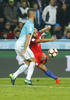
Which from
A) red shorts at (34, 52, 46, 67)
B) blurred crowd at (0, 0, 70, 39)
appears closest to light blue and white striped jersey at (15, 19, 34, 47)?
red shorts at (34, 52, 46, 67)

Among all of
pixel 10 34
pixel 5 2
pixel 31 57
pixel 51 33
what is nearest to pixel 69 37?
pixel 51 33

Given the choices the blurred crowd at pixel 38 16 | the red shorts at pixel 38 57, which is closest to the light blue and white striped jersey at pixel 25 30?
the red shorts at pixel 38 57

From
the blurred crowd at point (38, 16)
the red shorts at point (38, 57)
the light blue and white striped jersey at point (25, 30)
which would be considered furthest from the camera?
the blurred crowd at point (38, 16)

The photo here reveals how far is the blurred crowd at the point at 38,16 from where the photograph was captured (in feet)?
52.1

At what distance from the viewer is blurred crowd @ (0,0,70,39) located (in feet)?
52.1

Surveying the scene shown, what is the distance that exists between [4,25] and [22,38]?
6009 mm

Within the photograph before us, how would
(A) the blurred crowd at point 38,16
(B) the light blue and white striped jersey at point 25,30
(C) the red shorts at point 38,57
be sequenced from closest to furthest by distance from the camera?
(B) the light blue and white striped jersey at point 25,30 < (C) the red shorts at point 38,57 < (A) the blurred crowd at point 38,16

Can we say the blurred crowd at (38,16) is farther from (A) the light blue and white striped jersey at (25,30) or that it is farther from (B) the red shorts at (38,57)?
(A) the light blue and white striped jersey at (25,30)

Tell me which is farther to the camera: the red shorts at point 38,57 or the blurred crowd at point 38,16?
the blurred crowd at point 38,16

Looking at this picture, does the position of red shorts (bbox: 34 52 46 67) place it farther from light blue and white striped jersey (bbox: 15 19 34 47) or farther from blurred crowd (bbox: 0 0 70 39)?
blurred crowd (bbox: 0 0 70 39)

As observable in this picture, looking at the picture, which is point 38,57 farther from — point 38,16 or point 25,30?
point 38,16

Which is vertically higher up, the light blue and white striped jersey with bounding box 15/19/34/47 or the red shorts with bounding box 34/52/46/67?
the light blue and white striped jersey with bounding box 15/19/34/47

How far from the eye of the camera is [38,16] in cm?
1595

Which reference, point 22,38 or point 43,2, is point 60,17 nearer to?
point 43,2
